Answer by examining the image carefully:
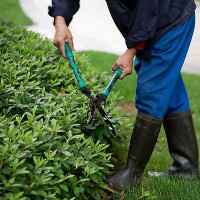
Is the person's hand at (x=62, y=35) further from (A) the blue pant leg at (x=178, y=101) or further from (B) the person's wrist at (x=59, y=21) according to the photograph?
(A) the blue pant leg at (x=178, y=101)

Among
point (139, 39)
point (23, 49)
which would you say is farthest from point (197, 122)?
point (139, 39)

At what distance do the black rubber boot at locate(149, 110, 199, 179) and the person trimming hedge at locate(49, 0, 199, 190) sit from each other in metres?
0.13

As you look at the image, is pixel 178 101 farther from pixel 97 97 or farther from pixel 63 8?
pixel 63 8

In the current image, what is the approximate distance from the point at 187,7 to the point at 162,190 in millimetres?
1172

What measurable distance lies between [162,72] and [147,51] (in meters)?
0.16

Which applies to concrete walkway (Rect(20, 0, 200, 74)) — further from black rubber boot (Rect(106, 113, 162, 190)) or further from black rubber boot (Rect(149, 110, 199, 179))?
black rubber boot (Rect(106, 113, 162, 190))

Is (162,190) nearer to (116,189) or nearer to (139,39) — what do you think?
(116,189)

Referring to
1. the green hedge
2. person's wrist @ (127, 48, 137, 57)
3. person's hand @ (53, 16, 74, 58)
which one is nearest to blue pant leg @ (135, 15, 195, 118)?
person's wrist @ (127, 48, 137, 57)

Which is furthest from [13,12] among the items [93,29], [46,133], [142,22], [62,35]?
[46,133]

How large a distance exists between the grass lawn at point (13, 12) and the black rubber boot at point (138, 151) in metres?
8.06

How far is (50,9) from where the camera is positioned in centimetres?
337

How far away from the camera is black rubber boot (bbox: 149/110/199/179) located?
3494mm

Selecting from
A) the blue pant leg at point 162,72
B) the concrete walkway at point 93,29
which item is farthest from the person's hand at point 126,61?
the concrete walkway at point 93,29

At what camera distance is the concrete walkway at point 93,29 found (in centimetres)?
876
